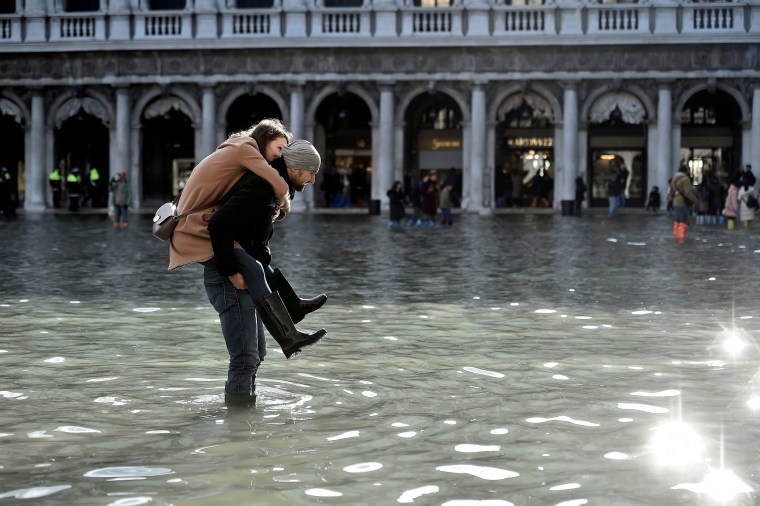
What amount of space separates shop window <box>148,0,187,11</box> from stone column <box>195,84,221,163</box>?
9.75 ft

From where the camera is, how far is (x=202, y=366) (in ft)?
29.6

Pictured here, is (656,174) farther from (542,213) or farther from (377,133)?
(377,133)

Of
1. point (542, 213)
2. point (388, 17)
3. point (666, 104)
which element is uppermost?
point (388, 17)

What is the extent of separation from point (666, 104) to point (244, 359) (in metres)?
38.5

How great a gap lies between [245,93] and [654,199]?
13.3 m

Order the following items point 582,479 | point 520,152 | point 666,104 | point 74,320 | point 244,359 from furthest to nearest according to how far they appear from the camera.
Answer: point 520,152, point 666,104, point 74,320, point 244,359, point 582,479

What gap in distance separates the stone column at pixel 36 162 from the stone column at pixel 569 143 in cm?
1681

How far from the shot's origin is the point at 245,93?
152 ft

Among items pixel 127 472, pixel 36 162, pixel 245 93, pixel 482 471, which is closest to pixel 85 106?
pixel 36 162

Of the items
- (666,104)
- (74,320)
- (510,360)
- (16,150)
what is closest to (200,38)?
(16,150)

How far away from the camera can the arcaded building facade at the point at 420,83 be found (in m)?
44.1

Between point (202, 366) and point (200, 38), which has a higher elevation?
point (200, 38)

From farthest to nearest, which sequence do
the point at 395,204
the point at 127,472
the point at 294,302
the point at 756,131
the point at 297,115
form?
the point at 297,115
the point at 756,131
the point at 395,204
the point at 294,302
the point at 127,472

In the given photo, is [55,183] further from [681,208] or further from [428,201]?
[681,208]
